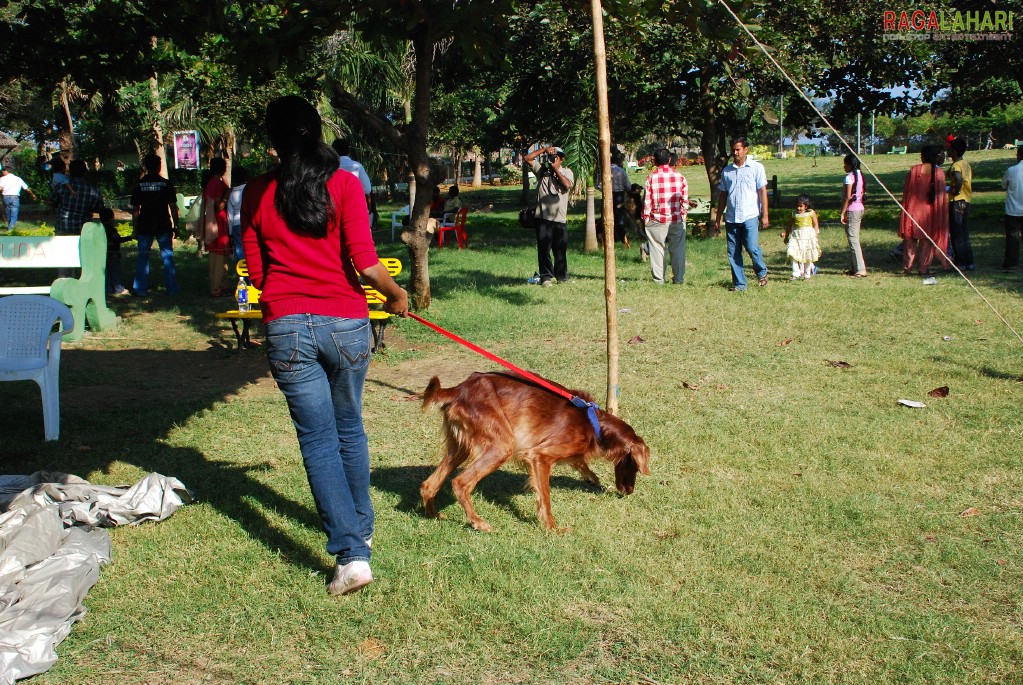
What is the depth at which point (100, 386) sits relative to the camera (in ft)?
27.7

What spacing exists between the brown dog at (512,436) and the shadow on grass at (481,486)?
0.29 metres

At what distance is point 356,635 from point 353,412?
0.95 metres

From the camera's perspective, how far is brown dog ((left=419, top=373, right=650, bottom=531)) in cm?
483

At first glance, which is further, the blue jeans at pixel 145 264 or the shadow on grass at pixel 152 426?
the blue jeans at pixel 145 264

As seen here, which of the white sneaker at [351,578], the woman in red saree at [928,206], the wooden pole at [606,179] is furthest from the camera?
the woman in red saree at [928,206]

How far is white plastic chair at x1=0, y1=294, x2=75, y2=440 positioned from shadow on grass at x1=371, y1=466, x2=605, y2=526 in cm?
252

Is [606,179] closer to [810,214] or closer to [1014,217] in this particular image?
[810,214]

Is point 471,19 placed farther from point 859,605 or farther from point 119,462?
point 859,605

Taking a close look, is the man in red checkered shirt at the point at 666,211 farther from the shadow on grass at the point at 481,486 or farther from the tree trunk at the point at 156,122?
the tree trunk at the point at 156,122

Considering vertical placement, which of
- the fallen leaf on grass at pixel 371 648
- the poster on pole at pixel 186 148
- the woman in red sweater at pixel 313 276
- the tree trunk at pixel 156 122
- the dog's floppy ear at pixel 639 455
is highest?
the tree trunk at pixel 156 122

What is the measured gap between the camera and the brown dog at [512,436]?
15.9 ft

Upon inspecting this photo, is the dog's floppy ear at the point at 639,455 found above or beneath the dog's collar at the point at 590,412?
beneath

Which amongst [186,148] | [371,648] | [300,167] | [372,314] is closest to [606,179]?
[300,167]

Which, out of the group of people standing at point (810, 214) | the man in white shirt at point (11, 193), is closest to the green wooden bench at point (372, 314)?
the group of people standing at point (810, 214)
